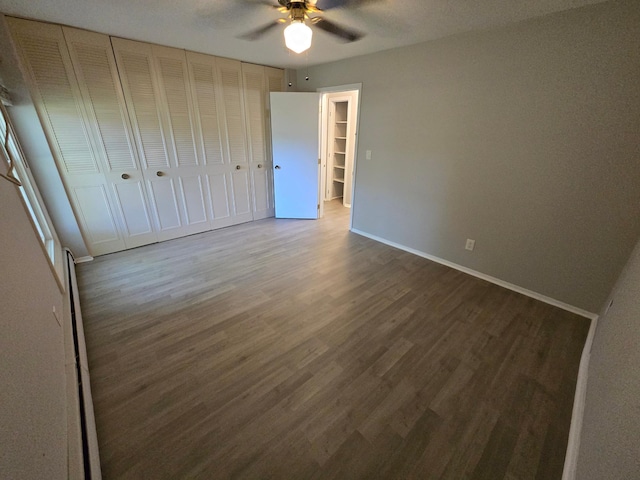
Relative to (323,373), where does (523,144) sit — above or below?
above

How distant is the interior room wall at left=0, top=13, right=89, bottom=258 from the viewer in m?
2.24

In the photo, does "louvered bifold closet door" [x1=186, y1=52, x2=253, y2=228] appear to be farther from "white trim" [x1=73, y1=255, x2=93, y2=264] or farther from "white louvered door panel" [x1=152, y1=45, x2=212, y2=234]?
"white trim" [x1=73, y1=255, x2=93, y2=264]

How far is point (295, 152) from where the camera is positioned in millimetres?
4195

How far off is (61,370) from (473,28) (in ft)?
12.4

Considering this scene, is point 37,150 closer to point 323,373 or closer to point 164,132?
point 164,132

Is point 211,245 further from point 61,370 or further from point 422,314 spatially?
point 422,314

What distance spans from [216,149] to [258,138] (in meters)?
0.71

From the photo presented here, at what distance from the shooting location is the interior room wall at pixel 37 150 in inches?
88.3

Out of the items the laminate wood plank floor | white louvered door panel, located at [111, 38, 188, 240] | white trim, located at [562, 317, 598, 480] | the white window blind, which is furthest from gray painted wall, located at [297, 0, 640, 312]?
the white window blind

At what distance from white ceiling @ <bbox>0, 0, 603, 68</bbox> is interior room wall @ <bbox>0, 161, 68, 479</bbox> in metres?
1.52

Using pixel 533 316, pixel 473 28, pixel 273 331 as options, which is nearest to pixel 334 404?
pixel 273 331

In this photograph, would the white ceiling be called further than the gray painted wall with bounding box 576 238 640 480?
Yes

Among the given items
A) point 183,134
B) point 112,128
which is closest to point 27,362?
point 112,128

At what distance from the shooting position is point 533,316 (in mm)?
2252
